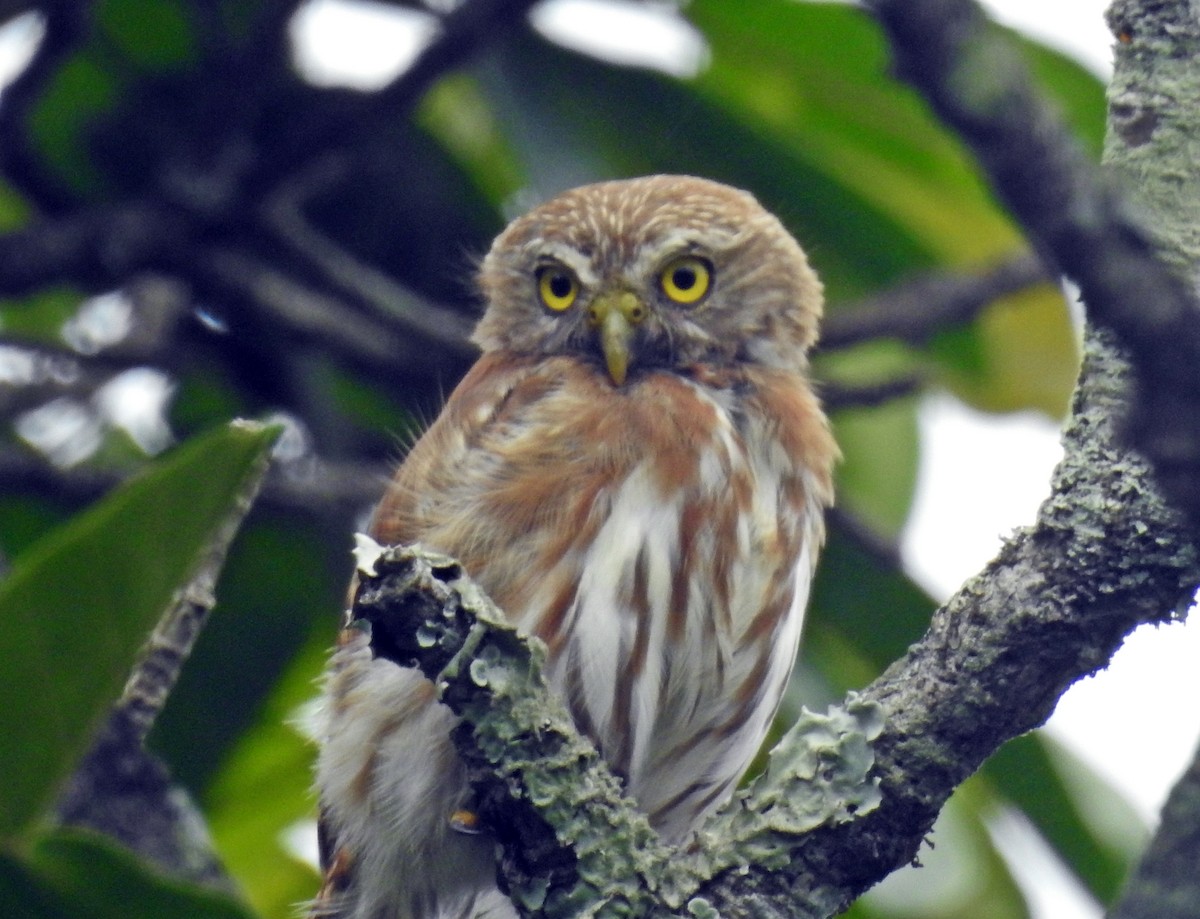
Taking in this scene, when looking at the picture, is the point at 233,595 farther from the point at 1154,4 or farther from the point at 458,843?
the point at 1154,4

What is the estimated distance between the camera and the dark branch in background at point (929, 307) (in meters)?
4.17

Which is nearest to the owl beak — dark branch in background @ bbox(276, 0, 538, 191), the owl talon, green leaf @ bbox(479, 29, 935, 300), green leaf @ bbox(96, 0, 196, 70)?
dark branch in background @ bbox(276, 0, 538, 191)

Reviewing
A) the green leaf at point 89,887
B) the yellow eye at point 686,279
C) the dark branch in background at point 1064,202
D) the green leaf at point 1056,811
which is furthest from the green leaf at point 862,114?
the dark branch in background at point 1064,202

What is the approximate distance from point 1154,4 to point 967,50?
3.35ft

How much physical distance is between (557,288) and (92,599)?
6.00ft

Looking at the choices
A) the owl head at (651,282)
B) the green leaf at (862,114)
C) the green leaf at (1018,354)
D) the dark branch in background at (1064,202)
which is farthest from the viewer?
the green leaf at (862,114)

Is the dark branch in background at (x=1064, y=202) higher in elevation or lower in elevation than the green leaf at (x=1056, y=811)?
higher

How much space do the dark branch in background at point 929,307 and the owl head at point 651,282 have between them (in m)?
0.10

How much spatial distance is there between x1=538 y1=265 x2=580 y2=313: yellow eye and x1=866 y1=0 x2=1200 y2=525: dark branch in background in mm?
2818

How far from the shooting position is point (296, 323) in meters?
4.22

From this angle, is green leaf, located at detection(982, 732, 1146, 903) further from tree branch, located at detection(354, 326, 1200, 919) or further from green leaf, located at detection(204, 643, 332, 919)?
tree branch, located at detection(354, 326, 1200, 919)

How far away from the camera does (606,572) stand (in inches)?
126

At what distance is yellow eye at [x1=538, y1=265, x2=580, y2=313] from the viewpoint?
3.96m

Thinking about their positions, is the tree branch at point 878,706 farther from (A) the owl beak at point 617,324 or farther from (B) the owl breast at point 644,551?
(A) the owl beak at point 617,324
